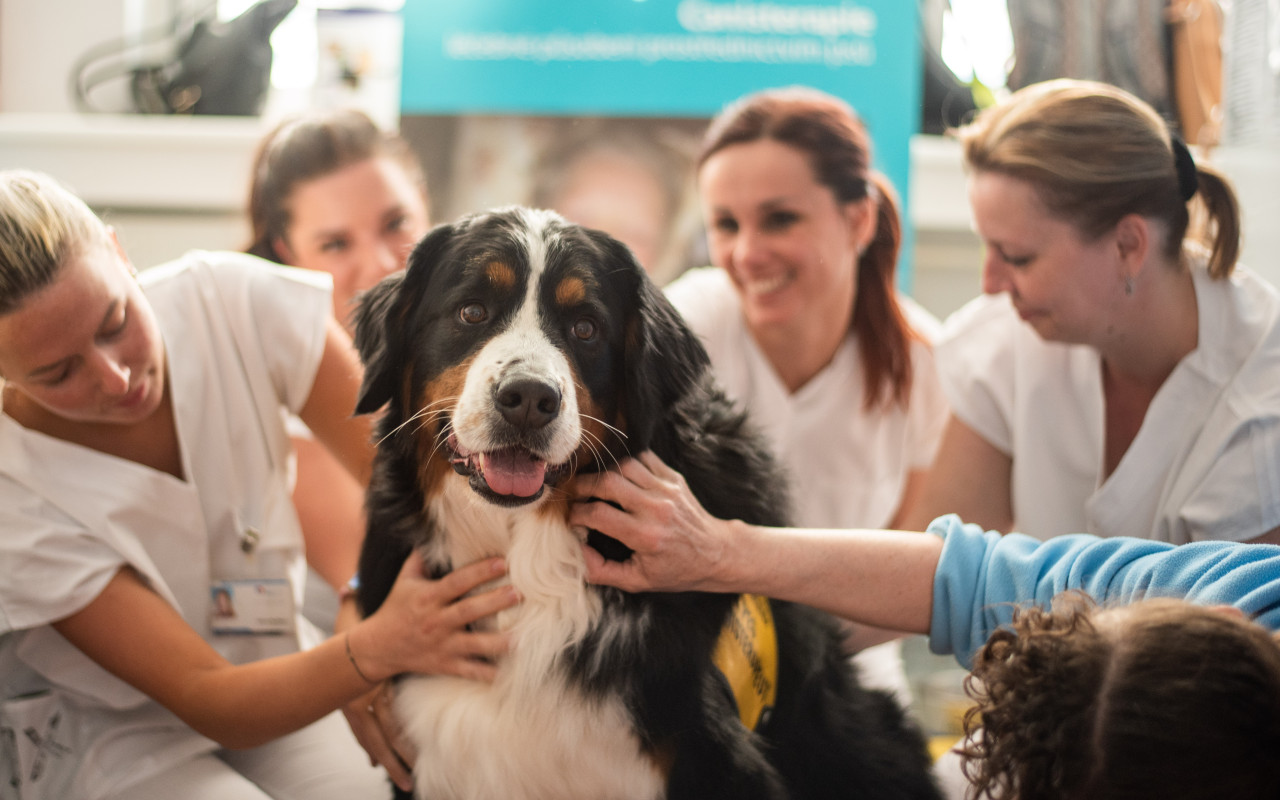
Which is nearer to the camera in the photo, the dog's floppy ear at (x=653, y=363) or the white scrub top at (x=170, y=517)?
the dog's floppy ear at (x=653, y=363)

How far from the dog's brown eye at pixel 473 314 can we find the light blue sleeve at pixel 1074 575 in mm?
726

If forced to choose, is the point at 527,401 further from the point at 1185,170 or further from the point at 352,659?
the point at 1185,170

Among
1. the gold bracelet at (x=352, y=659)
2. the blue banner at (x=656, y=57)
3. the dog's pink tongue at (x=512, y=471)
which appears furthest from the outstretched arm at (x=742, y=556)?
the blue banner at (x=656, y=57)

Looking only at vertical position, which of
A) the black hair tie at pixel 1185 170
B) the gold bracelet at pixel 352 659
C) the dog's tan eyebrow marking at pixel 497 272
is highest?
the black hair tie at pixel 1185 170

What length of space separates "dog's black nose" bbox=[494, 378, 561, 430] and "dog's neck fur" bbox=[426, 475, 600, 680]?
0.16 metres

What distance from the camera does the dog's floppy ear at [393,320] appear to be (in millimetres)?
1350

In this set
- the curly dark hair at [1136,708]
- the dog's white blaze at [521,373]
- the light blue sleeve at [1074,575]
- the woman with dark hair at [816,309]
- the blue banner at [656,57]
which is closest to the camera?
the curly dark hair at [1136,708]

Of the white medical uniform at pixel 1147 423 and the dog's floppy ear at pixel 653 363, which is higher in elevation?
the dog's floppy ear at pixel 653 363

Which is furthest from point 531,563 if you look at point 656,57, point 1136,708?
point 656,57

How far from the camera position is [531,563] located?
1340mm

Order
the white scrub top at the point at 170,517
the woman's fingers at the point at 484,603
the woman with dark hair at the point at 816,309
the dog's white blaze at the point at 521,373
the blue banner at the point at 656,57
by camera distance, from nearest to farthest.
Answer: the dog's white blaze at the point at 521,373 < the woman's fingers at the point at 484,603 < the white scrub top at the point at 170,517 < the woman with dark hair at the point at 816,309 < the blue banner at the point at 656,57

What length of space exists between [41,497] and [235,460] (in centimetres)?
32

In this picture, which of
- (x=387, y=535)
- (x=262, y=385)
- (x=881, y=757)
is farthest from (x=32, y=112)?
(x=881, y=757)

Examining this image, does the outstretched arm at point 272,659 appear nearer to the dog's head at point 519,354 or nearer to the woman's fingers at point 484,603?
the woman's fingers at point 484,603
